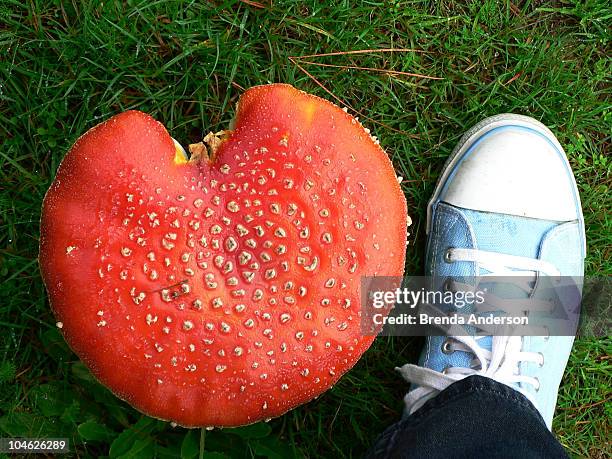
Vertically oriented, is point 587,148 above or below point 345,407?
above

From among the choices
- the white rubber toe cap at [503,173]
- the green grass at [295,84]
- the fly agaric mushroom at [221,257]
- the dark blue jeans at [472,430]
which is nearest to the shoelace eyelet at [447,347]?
the green grass at [295,84]

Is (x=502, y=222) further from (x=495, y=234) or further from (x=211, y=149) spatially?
(x=211, y=149)

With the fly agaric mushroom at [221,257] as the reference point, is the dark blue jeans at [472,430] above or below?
below

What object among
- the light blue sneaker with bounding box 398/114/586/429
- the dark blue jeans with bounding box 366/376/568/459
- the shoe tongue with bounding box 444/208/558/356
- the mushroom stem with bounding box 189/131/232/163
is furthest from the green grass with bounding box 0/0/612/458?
the mushroom stem with bounding box 189/131/232/163

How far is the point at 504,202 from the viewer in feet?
8.08

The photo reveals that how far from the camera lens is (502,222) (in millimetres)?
2465

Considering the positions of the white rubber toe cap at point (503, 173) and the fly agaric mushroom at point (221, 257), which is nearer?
the fly agaric mushroom at point (221, 257)

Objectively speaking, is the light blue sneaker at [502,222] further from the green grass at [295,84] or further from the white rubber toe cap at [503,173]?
the green grass at [295,84]

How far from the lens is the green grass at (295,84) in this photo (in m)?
2.36

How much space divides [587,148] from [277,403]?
73.8 inches

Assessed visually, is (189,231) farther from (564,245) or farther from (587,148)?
(587,148)

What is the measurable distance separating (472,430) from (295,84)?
1.51m

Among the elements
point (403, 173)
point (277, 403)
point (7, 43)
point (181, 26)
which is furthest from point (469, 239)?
point (7, 43)

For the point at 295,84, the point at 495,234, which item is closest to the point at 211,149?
the point at 295,84
